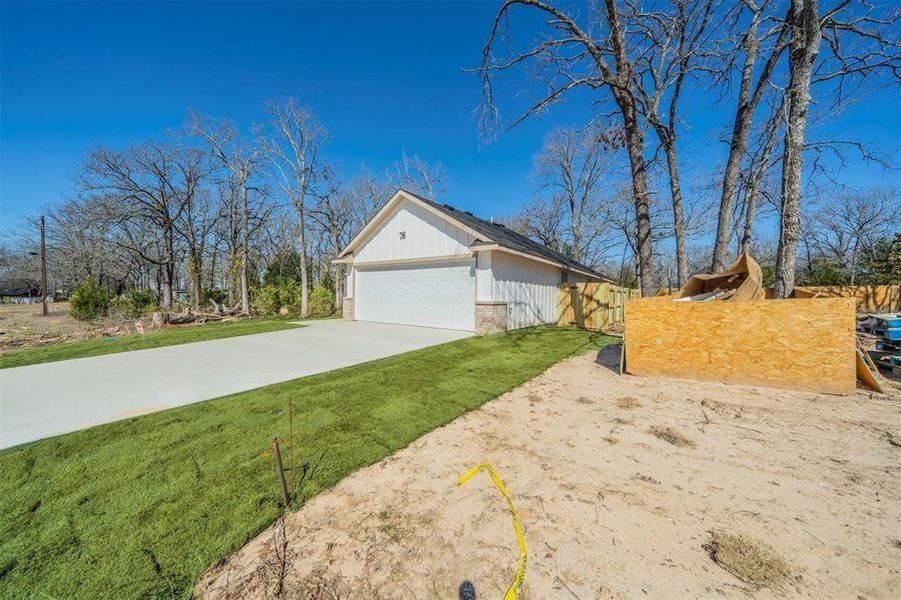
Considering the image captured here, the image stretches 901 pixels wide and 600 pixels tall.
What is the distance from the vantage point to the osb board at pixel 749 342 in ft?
13.9

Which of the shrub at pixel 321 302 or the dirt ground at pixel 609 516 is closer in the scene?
the dirt ground at pixel 609 516

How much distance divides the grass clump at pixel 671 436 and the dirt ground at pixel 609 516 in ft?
0.07

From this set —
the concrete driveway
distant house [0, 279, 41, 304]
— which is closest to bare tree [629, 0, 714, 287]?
the concrete driveway

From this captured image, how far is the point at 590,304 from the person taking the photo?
11359mm

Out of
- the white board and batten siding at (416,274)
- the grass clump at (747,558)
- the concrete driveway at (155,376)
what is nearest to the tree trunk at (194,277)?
the white board and batten siding at (416,274)

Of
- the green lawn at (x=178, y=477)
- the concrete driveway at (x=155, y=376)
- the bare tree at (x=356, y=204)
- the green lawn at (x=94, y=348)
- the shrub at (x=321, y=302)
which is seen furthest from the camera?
the bare tree at (x=356, y=204)

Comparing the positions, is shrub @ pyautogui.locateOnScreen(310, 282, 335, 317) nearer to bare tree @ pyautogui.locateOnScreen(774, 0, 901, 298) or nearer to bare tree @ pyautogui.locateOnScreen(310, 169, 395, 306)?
bare tree @ pyautogui.locateOnScreen(310, 169, 395, 306)

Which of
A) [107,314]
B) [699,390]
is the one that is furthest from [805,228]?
[107,314]

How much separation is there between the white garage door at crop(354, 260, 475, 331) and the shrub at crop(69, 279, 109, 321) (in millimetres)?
12525

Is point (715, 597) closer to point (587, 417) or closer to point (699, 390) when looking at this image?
point (587, 417)

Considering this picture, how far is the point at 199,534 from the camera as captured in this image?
6.34 ft

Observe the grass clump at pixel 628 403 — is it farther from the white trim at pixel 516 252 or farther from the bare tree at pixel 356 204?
the bare tree at pixel 356 204

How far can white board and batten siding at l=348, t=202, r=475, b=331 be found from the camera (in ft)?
32.3

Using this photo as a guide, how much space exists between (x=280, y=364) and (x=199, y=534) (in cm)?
428
